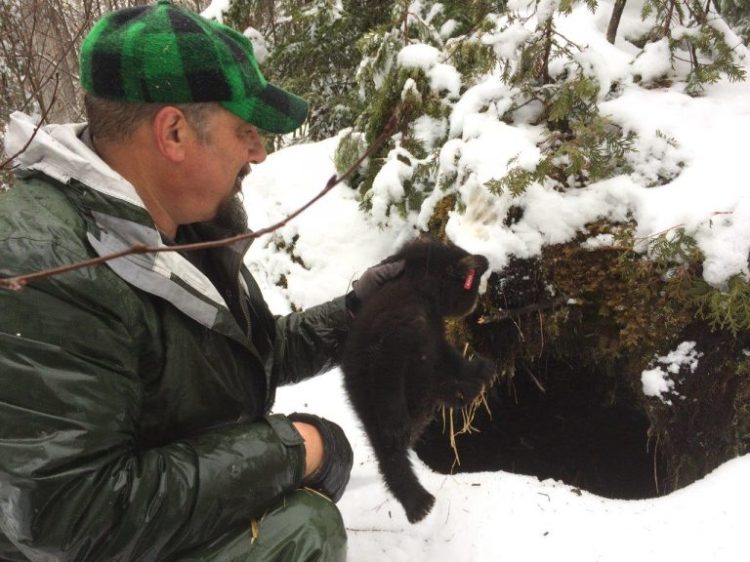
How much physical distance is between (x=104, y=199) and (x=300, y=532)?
119cm

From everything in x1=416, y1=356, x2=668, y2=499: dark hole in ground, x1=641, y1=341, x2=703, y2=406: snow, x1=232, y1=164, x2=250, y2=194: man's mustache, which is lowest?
x1=416, y1=356, x2=668, y2=499: dark hole in ground

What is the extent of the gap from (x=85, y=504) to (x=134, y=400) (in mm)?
270

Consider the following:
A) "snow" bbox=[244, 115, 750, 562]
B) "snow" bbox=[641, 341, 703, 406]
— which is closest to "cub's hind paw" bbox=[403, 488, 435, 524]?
"snow" bbox=[244, 115, 750, 562]

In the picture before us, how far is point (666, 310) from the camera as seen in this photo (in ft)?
10.2

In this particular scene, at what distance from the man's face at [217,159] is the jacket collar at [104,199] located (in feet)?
0.67

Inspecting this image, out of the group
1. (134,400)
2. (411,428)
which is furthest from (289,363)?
(134,400)

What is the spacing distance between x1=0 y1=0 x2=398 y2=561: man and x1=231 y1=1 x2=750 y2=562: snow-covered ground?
121 cm

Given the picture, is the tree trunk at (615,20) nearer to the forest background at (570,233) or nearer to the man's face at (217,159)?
the forest background at (570,233)

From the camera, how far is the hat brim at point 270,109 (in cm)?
161

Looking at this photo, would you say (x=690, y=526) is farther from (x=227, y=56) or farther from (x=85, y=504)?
(x=227, y=56)

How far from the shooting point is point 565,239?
11.4ft

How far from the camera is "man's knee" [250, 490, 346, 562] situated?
166 centimetres

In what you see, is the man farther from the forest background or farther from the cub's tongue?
the cub's tongue

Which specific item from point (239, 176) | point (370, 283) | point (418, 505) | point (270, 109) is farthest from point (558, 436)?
point (270, 109)
